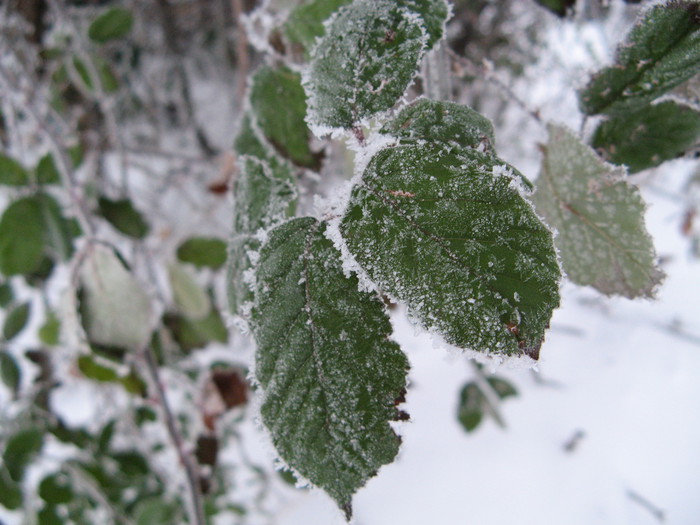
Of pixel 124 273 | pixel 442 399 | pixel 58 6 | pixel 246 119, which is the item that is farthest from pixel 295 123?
pixel 442 399

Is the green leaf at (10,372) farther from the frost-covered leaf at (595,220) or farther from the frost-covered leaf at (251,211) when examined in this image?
the frost-covered leaf at (595,220)

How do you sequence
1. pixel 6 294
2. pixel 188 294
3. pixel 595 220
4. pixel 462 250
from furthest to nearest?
pixel 6 294, pixel 188 294, pixel 595 220, pixel 462 250

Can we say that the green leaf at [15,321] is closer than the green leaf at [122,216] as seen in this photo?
No

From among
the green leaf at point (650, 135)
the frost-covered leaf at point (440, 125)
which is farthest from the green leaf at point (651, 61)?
the frost-covered leaf at point (440, 125)

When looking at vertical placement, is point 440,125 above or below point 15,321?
below

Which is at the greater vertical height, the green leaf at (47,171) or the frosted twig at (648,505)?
the green leaf at (47,171)

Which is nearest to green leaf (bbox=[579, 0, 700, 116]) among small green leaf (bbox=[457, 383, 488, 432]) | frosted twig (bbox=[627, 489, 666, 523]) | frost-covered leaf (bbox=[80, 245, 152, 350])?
frost-covered leaf (bbox=[80, 245, 152, 350])

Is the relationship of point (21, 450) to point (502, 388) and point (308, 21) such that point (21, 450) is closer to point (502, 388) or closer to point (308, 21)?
point (308, 21)

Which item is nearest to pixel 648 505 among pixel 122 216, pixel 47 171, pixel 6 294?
pixel 122 216
